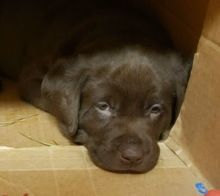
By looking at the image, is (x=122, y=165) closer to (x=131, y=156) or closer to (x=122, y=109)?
(x=131, y=156)

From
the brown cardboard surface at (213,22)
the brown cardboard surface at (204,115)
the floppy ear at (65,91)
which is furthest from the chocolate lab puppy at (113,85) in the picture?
the brown cardboard surface at (213,22)

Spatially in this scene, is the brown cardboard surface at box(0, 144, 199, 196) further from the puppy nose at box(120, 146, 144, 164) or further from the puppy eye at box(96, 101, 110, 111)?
the puppy eye at box(96, 101, 110, 111)

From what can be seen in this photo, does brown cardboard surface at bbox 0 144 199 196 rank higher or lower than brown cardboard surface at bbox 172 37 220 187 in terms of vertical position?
lower

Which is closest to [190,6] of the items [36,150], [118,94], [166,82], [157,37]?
[157,37]

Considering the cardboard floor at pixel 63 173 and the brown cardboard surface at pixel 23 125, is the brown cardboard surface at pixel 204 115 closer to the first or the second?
the cardboard floor at pixel 63 173

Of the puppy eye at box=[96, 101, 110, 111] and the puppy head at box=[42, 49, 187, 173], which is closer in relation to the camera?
A: the puppy head at box=[42, 49, 187, 173]

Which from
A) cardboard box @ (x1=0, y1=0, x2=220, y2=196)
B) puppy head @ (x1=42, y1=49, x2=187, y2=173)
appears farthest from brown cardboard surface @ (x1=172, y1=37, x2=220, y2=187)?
puppy head @ (x1=42, y1=49, x2=187, y2=173)

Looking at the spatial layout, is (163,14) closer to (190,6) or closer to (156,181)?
(190,6)

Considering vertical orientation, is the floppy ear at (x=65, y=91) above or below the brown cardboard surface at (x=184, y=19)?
below
